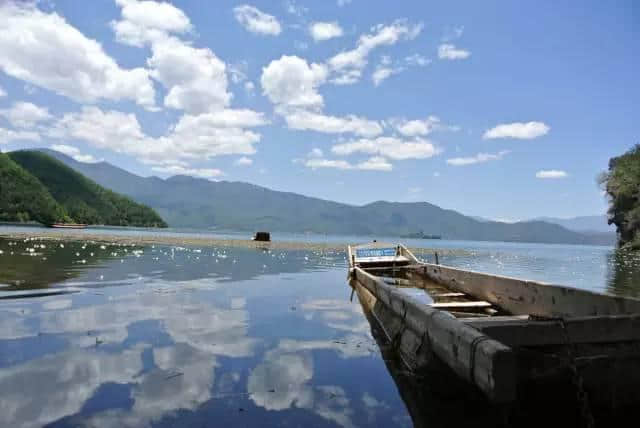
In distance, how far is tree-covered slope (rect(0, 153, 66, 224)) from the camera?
161m

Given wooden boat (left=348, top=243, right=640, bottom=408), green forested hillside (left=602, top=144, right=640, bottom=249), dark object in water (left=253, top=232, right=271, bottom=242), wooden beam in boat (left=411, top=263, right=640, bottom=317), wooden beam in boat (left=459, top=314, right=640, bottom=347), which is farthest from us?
green forested hillside (left=602, top=144, right=640, bottom=249)

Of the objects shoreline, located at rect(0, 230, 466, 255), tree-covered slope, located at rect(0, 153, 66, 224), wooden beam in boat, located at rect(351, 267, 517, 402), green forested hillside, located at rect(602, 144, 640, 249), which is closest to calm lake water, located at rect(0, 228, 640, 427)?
wooden beam in boat, located at rect(351, 267, 517, 402)

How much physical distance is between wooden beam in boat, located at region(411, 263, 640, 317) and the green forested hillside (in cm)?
8028

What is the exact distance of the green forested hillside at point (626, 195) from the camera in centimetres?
8131

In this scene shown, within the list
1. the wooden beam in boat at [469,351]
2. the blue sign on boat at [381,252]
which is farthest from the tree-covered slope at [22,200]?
the wooden beam in boat at [469,351]

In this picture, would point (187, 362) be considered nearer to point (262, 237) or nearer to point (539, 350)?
point (539, 350)

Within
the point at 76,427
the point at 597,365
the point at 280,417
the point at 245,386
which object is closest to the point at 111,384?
the point at 76,427

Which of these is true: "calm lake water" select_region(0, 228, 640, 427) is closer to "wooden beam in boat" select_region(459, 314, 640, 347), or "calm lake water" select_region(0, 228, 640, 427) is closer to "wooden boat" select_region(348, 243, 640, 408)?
"wooden boat" select_region(348, 243, 640, 408)

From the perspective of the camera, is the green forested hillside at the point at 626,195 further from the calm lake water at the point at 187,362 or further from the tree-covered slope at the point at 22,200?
the tree-covered slope at the point at 22,200

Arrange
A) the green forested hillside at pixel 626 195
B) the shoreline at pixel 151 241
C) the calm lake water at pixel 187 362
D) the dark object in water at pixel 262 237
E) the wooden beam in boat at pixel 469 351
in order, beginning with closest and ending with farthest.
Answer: the wooden beam in boat at pixel 469 351
the calm lake water at pixel 187 362
the shoreline at pixel 151 241
the dark object in water at pixel 262 237
the green forested hillside at pixel 626 195

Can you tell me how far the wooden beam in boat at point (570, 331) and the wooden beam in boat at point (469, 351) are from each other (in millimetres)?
513

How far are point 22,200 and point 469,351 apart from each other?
202111 mm

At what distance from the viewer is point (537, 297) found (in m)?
9.62

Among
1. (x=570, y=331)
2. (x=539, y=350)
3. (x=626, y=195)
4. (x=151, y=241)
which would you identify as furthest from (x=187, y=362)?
(x=626, y=195)
